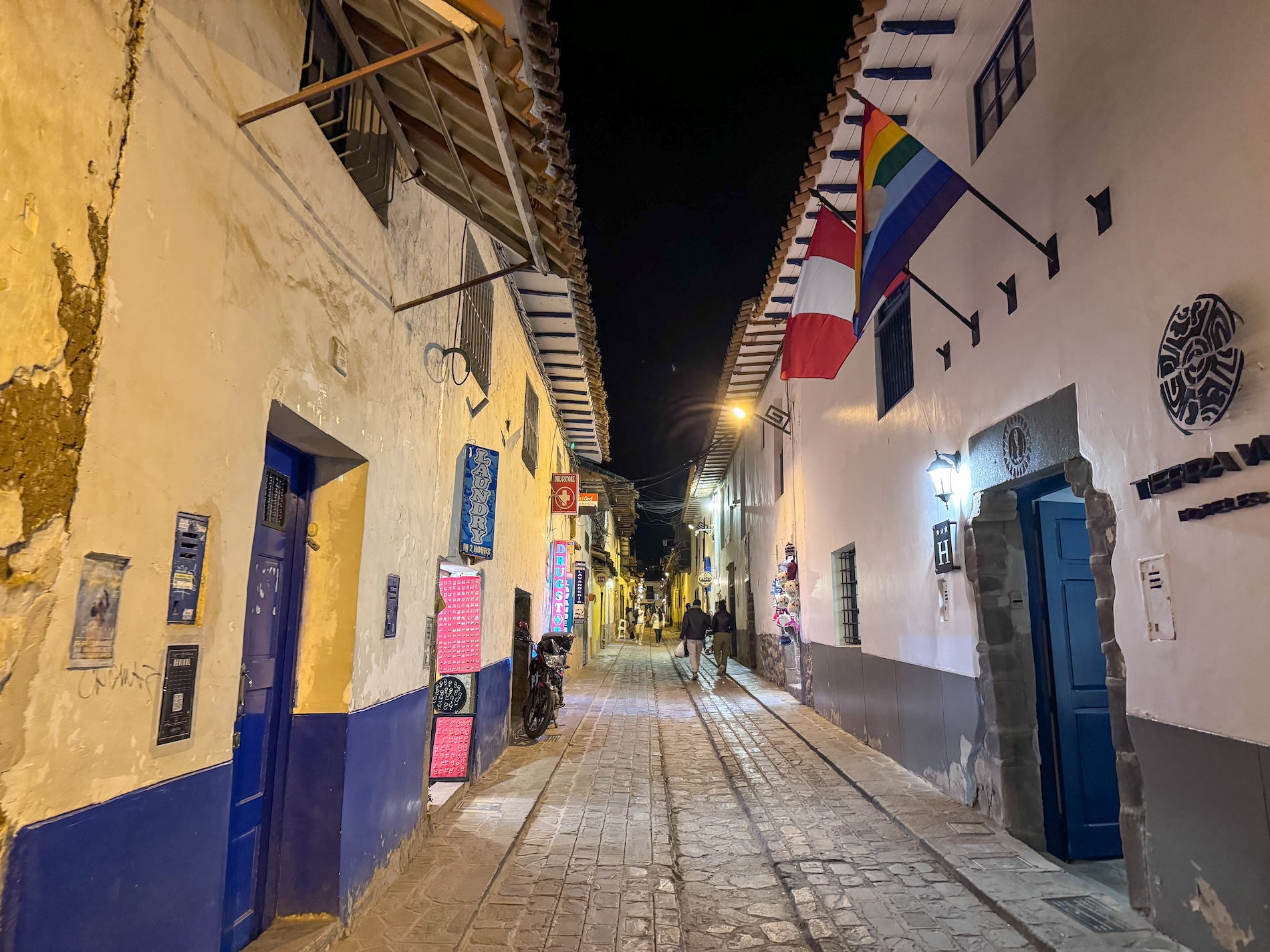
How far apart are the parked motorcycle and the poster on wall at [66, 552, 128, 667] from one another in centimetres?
779

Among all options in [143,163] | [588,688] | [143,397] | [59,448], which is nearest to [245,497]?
[143,397]

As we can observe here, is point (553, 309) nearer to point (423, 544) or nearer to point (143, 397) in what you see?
point (423, 544)

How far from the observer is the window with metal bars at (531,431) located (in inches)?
428

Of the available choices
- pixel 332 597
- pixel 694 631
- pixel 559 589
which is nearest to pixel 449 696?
pixel 332 597

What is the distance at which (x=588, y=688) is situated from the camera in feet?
53.9

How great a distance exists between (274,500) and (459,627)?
12.1ft

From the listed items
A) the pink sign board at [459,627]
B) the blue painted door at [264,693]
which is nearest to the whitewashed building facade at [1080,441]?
the pink sign board at [459,627]

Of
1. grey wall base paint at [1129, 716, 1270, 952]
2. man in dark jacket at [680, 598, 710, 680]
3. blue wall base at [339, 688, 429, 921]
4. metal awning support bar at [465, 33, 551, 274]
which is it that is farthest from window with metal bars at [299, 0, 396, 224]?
man in dark jacket at [680, 598, 710, 680]

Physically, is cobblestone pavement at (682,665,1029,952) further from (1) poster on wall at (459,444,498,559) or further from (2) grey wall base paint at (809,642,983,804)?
(1) poster on wall at (459,444,498,559)

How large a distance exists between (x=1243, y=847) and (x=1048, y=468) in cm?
240

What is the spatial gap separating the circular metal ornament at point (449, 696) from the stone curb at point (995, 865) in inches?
159

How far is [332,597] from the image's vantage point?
427cm

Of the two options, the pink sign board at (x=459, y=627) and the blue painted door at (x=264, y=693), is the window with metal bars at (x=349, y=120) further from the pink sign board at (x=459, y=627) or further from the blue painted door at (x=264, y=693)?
the pink sign board at (x=459, y=627)

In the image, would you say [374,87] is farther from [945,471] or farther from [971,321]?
[945,471]
